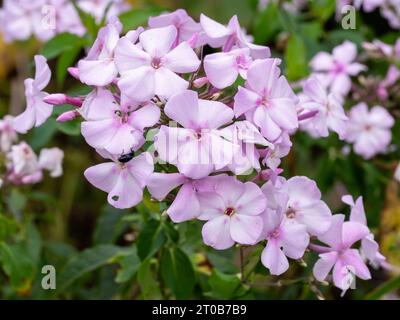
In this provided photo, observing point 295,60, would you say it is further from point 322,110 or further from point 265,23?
point 322,110

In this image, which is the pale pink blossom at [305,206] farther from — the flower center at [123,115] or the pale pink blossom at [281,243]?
the flower center at [123,115]

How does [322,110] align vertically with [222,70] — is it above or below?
below

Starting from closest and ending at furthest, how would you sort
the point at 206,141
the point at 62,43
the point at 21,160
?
the point at 206,141
the point at 21,160
the point at 62,43

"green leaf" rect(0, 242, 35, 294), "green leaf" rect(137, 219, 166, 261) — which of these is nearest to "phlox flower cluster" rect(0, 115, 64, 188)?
"green leaf" rect(0, 242, 35, 294)

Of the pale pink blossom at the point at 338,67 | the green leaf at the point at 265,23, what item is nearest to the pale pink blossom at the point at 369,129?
the pale pink blossom at the point at 338,67

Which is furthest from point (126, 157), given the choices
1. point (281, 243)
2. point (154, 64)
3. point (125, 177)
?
point (281, 243)

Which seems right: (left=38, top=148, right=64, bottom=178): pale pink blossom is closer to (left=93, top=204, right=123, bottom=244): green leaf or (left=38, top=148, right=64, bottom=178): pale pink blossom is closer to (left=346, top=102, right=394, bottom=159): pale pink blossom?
(left=93, top=204, right=123, bottom=244): green leaf
